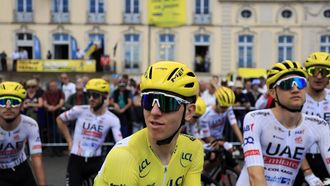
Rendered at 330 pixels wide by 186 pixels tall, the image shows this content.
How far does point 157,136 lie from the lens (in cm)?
273

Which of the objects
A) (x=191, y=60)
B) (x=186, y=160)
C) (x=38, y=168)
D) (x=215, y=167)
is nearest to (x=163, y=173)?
(x=186, y=160)

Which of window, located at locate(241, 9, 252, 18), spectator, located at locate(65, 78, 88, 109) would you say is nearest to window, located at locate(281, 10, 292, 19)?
window, located at locate(241, 9, 252, 18)

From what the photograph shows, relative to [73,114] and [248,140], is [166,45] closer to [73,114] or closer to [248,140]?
[73,114]

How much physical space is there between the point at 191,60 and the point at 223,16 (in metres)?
4.33

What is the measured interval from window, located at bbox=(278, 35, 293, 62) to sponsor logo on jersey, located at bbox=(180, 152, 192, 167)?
39118 millimetres

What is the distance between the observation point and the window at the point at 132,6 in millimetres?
40562

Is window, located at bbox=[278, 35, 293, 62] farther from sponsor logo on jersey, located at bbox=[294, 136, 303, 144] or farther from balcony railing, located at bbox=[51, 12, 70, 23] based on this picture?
sponsor logo on jersey, located at bbox=[294, 136, 303, 144]

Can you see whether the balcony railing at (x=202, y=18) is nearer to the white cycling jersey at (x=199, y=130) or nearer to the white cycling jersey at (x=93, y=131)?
the white cycling jersey at (x=199, y=130)

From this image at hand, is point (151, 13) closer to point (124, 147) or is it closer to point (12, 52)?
point (12, 52)

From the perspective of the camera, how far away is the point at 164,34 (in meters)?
40.9

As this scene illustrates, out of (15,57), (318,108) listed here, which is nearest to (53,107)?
(318,108)

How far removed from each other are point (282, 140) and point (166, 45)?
122ft

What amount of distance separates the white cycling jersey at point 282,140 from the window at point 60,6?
38022 mm

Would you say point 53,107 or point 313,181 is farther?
point 53,107
